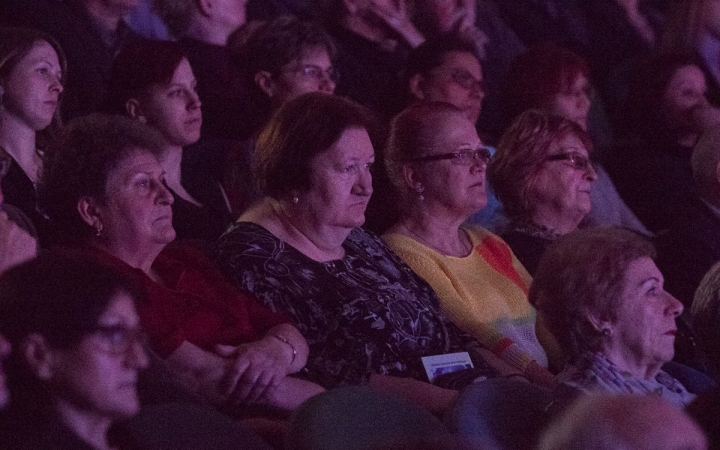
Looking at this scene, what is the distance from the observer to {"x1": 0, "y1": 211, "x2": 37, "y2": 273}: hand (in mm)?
2295

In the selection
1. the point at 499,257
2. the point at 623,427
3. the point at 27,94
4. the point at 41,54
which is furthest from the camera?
the point at 499,257

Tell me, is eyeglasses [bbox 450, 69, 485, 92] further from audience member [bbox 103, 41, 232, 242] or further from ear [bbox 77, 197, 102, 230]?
ear [bbox 77, 197, 102, 230]

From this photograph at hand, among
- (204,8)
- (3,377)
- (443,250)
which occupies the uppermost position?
(3,377)

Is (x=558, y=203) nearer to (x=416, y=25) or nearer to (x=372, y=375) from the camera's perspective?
(x=372, y=375)

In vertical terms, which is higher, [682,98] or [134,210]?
[134,210]

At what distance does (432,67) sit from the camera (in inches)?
165

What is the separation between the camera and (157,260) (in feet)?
8.81

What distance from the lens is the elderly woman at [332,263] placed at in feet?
8.77

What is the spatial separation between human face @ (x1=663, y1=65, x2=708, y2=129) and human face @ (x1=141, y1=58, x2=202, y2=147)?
194 centimetres

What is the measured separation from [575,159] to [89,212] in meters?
1.64

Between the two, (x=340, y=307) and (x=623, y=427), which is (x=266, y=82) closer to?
(x=340, y=307)

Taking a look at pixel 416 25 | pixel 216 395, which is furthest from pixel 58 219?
pixel 416 25

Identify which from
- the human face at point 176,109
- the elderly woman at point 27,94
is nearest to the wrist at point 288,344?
the elderly woman at point 27,94

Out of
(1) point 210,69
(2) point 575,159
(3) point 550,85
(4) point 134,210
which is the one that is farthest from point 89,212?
A: (3) point 550,85
